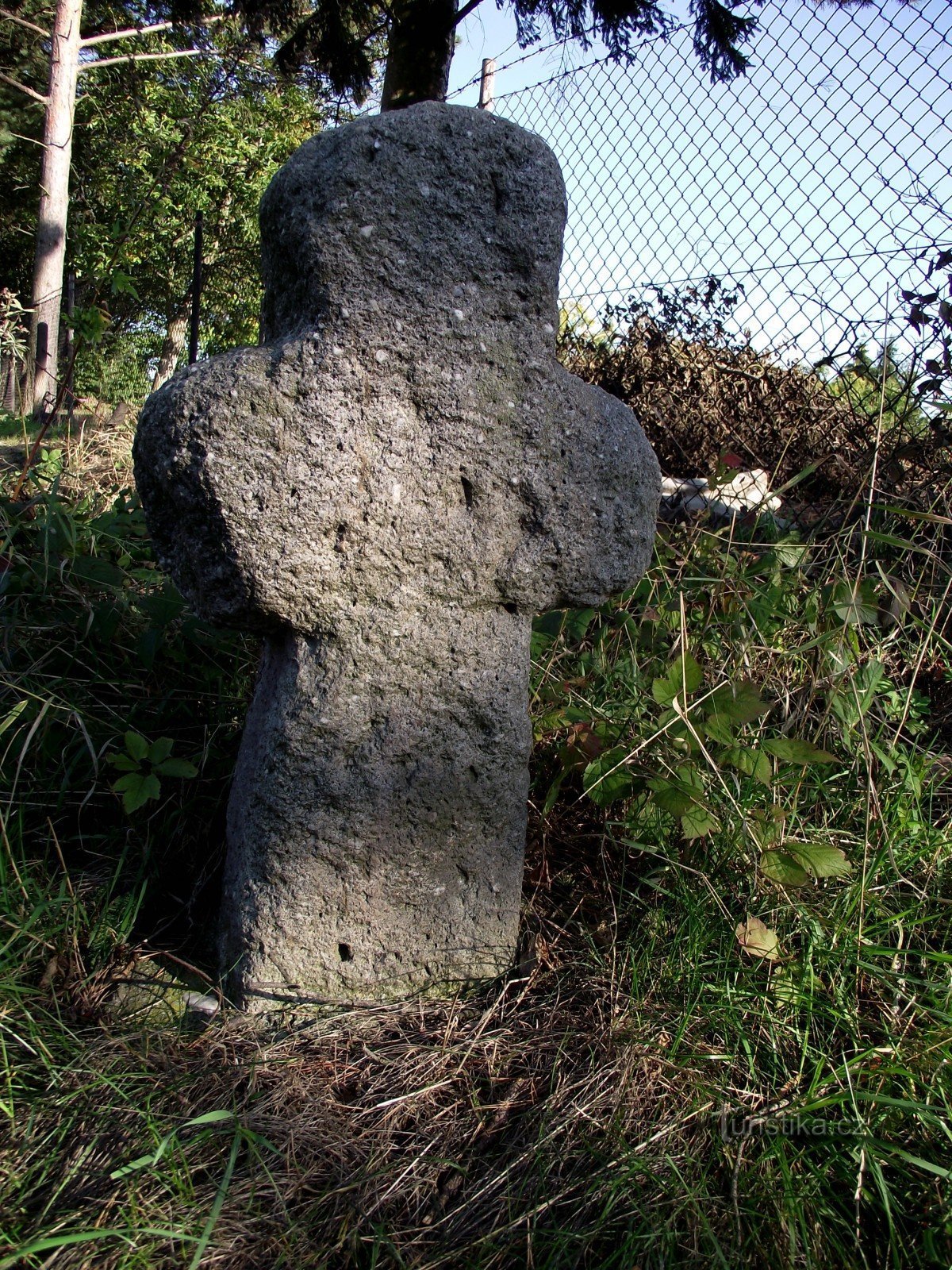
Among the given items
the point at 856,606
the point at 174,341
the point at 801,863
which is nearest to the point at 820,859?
the point at 801,863

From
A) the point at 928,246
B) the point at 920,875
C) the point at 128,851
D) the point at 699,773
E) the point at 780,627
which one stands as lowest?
the point at 128,851

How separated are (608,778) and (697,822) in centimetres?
18

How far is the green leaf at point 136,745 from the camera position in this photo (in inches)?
62.4

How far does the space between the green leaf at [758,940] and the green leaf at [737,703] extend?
0.35m

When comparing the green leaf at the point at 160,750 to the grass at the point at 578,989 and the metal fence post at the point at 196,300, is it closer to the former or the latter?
the grass at the point at 578,989

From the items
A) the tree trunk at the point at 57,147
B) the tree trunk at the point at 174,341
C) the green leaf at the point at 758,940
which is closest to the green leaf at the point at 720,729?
the green leaf at the point at 758,940

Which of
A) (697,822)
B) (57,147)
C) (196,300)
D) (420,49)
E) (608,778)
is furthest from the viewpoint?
(57,147)

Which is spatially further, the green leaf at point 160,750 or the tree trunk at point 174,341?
the tree trunk at point 174,341

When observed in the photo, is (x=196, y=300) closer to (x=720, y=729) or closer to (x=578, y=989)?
(x=720, y=729)

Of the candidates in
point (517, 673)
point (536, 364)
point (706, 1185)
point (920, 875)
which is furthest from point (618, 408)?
point (706, 1185)

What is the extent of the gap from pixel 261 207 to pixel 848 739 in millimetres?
1499

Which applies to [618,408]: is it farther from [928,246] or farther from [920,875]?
[928,246]

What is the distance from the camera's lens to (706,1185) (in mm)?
1107

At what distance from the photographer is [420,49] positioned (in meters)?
3.84
